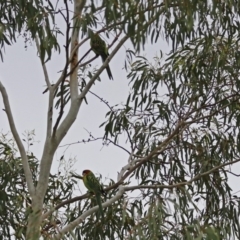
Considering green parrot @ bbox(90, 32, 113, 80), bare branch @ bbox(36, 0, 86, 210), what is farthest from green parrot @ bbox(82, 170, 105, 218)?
green parrot @ bbox(90, 32, 113, 80)

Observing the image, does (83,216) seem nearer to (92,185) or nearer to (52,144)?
(92,185)

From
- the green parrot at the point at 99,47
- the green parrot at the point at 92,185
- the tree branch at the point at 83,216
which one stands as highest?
the green parrot at the point at 99,47

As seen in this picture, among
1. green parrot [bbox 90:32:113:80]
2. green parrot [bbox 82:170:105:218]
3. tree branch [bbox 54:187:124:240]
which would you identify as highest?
green parrot [bbox 90:32:113:80]

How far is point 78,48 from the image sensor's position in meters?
4.29

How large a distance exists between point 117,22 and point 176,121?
43.1 inches

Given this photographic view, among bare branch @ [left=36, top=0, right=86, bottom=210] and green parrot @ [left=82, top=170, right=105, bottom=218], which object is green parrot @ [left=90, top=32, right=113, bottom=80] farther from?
green parrot @ [left=82, top=170, right=105, bottom=218]

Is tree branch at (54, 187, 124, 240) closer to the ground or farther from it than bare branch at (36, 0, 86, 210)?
closer to the ground

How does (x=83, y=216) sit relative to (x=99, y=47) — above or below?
below

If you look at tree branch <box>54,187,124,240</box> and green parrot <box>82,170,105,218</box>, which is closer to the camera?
tree branch <box>54,187,124,240</box>

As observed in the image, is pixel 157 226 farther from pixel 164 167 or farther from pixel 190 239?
pixel 164 167

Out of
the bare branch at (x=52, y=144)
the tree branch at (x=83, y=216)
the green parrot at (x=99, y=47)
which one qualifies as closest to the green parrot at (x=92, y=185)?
the tree branch at (x=83, y=216)

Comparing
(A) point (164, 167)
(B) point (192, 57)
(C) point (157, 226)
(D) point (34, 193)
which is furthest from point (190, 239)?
(B) point (192, 57)

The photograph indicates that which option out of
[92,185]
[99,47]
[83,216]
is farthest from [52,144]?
[99,47]

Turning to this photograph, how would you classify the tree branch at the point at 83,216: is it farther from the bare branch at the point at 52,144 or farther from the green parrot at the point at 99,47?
the green parrot at the point at 99,47
